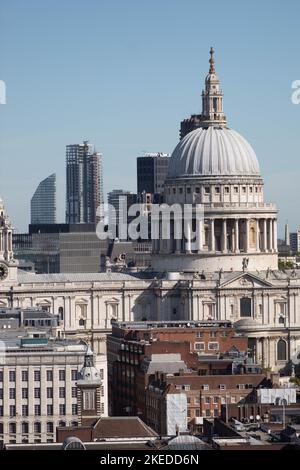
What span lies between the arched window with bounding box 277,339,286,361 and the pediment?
482cm

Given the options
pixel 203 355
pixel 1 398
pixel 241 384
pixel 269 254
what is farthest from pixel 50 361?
pixel 269 254

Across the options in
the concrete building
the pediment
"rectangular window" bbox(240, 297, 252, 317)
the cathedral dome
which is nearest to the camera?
the concrete building

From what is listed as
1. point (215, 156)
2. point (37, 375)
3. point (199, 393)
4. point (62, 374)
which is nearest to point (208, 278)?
point (215, 156)

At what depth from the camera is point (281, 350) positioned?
158 meters

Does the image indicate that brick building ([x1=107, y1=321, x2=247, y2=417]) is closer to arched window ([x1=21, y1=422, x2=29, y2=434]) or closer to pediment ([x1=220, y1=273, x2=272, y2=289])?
arched window ([x1=21, y1=422, x2=29, y2=434])

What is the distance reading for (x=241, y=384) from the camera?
110438 mm

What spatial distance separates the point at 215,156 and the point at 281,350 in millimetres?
19073

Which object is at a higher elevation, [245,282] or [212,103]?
[212,103]

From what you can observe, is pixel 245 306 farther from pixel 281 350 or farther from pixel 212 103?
pixel 212 103

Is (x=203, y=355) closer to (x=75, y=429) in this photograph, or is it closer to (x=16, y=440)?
(x=16, y=440)

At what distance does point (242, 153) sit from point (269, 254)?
8597 mm

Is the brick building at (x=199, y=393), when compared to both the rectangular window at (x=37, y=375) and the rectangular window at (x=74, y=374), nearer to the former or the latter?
the rectangular window at (x=74, y=374)

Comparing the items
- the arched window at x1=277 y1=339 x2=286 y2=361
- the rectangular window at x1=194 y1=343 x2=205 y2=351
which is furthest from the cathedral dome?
the rectangular window at x1=194 y1=343 x2=205 y2=351

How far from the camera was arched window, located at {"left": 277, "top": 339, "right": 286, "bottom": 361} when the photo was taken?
157 m
